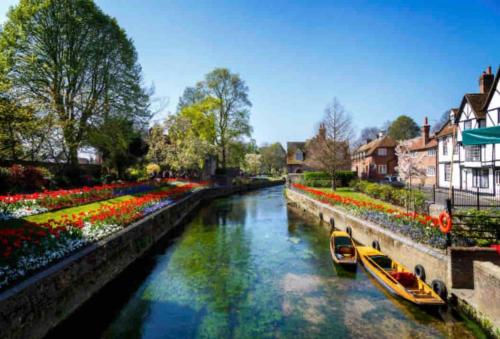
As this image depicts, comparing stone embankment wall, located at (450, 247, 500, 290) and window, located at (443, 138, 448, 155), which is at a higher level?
window, located at (443, 138, 448, 155)

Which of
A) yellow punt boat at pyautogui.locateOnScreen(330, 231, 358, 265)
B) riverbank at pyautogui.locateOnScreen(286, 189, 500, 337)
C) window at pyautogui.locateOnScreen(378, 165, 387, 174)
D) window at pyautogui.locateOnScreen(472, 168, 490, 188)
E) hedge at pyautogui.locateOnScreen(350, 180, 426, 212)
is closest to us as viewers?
riverbank at pyautogui.locateOnScreen(286, 189, 500, 337)

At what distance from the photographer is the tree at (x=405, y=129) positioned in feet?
278

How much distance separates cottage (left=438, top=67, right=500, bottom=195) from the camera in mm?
25906

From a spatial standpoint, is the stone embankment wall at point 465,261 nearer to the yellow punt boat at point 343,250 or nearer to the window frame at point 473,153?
the yellow punt boat at point 343,250

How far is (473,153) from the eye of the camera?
29406mm

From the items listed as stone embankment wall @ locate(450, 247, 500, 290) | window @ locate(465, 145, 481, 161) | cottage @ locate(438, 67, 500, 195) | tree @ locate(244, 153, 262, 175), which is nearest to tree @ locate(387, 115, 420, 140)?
tree @ locate(244, 153, 262, 175)

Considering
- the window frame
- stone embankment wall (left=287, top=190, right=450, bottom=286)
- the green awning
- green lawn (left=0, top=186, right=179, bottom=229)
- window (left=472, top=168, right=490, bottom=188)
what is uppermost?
the window frame

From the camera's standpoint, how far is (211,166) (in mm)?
60781

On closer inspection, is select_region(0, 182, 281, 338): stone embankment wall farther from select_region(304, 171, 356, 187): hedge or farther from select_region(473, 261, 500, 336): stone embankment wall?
select_region(304, 171, 356, 187): hedge

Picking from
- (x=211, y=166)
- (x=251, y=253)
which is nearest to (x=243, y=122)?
(x=211, y=166)

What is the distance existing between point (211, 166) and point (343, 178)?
2934cm

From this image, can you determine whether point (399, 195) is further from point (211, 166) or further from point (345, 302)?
point (211, 166)

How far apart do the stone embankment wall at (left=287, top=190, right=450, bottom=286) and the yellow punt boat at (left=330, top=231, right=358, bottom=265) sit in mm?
1492

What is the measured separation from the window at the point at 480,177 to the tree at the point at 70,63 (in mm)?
35540
